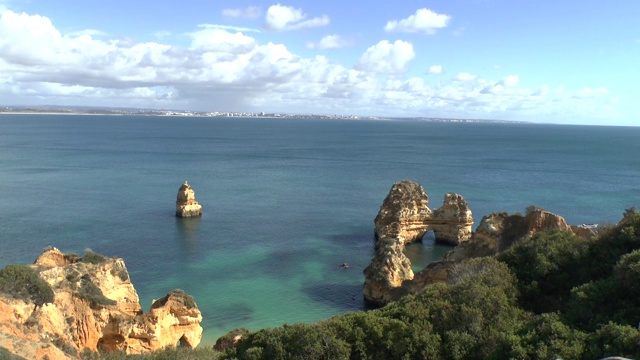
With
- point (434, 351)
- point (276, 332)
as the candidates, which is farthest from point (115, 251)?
point (434, 351)

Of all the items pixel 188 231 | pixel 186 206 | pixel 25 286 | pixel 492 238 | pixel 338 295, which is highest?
pixel 25 286

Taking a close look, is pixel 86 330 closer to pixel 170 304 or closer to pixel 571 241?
pixel 170 304

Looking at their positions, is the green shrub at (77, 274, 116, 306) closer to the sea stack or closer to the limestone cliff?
the limestone cliff

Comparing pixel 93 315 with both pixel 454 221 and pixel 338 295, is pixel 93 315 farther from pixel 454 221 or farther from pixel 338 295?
pixel 454 221

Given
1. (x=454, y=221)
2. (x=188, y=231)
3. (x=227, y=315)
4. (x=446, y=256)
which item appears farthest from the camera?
(x=188, y=231)

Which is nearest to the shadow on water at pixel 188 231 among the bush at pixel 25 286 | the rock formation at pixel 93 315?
the rock formation at pixel 93 315

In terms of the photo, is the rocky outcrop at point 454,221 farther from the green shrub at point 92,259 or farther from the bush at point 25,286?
the bush at point 25,286

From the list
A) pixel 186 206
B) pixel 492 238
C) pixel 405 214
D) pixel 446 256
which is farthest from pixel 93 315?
pixel 186 206
